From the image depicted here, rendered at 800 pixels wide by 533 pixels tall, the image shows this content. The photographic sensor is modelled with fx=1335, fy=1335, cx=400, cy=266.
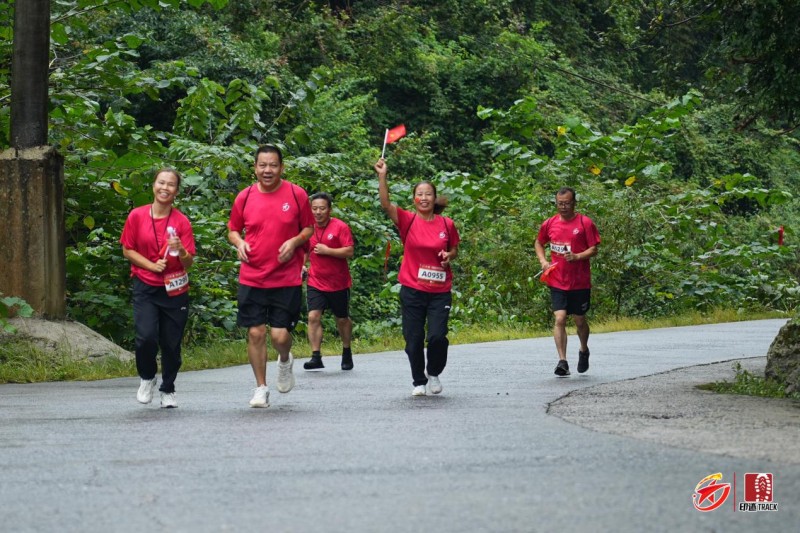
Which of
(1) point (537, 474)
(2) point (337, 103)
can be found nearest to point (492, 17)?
(2) point (337, 103)

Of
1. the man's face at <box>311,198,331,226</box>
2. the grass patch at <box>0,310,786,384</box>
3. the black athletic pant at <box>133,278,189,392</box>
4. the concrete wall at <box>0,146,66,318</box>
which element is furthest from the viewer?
the man's face at <box>311,198,331,226</box>

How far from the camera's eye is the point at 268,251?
32.7 ft

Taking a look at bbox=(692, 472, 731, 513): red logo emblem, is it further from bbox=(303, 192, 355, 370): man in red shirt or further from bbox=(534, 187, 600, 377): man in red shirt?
bbox=(303, 192, 355, 370): man in red shirt

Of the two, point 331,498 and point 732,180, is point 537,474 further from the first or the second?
point 732,180

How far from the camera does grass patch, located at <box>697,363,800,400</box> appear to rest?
10453 millimetres

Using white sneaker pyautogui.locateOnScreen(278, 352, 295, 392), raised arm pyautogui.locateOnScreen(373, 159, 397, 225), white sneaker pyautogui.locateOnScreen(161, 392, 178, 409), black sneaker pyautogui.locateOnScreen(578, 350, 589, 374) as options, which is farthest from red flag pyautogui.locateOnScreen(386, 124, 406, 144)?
black sneaker pyautogui.locateOnScreen(578, 350, 589, 374)

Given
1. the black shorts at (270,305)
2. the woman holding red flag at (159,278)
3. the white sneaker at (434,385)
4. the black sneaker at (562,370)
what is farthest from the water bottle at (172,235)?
the black sneaker at (562,370)

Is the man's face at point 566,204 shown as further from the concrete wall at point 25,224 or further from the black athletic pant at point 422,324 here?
the concrete wall at point 25,224

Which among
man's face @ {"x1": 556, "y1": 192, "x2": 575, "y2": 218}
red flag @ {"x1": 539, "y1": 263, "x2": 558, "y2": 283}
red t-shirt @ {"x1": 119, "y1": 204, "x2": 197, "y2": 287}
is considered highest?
man's face @ {"x1": 556, "y1": 192, "x2": 575, "y2": 218}

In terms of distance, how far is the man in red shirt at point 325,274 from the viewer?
14805 millimetres

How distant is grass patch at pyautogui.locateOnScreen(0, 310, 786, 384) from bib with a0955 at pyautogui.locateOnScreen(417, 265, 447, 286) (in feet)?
12.9

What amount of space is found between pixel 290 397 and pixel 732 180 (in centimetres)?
1700

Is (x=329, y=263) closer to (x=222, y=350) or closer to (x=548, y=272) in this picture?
(x=222, y=350)

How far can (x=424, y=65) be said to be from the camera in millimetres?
36375
